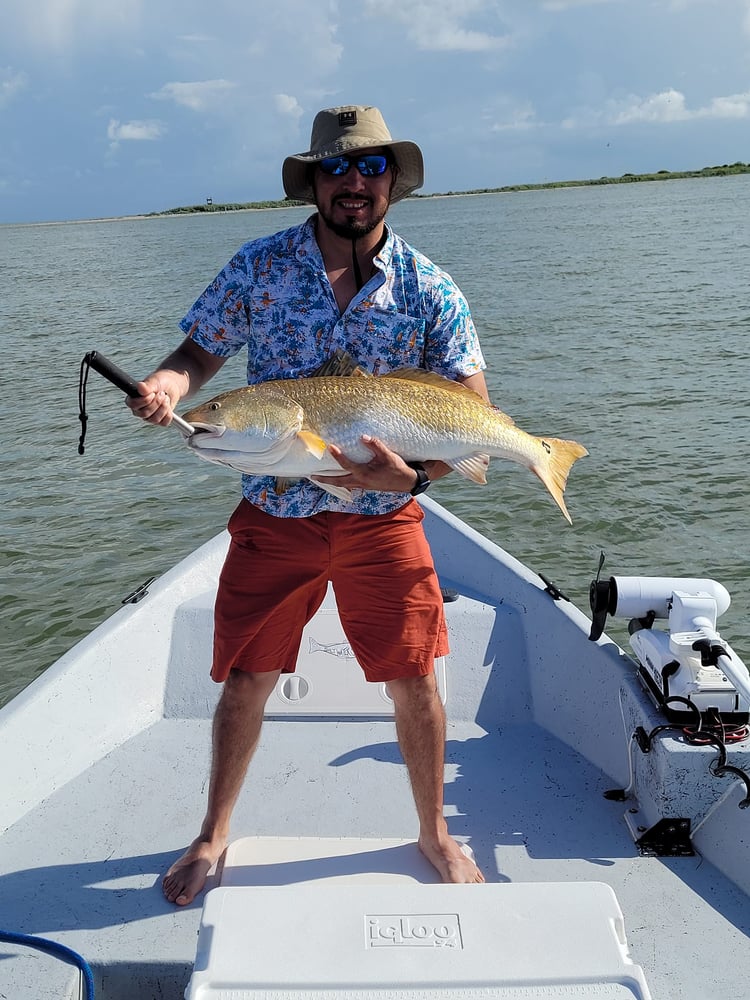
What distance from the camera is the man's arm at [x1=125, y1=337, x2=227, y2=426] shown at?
2615 mm

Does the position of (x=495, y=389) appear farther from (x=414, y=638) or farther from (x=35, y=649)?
(x=414, y=638)

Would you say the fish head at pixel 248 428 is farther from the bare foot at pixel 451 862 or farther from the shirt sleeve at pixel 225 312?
the bare foot at pixel 451 862

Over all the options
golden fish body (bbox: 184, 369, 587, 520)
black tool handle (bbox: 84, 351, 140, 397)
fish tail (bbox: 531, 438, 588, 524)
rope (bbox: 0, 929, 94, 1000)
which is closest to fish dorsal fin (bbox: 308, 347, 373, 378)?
golden fish body (bbox: 184, 369, 587, 520)

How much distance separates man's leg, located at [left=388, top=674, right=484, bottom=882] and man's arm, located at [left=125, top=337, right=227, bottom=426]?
4.02 ft

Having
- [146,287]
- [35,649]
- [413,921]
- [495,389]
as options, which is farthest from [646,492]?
[146,287]

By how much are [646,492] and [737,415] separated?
10.6 feet

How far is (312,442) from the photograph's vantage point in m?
2.74

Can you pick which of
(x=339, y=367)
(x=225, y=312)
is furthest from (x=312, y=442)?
(x=225, y=312)

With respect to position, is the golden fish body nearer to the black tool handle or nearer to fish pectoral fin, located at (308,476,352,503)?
fish pectoral fin, located at (308,476,352,503)

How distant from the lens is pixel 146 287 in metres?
29.9

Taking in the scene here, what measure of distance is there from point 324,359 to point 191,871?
182 centimetres

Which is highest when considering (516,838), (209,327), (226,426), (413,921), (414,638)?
(209,327)

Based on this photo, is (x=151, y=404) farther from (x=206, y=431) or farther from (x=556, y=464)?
(x=556, y=464)

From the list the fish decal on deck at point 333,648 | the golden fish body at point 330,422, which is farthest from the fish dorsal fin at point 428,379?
the fish decal on deck at point 333,648
